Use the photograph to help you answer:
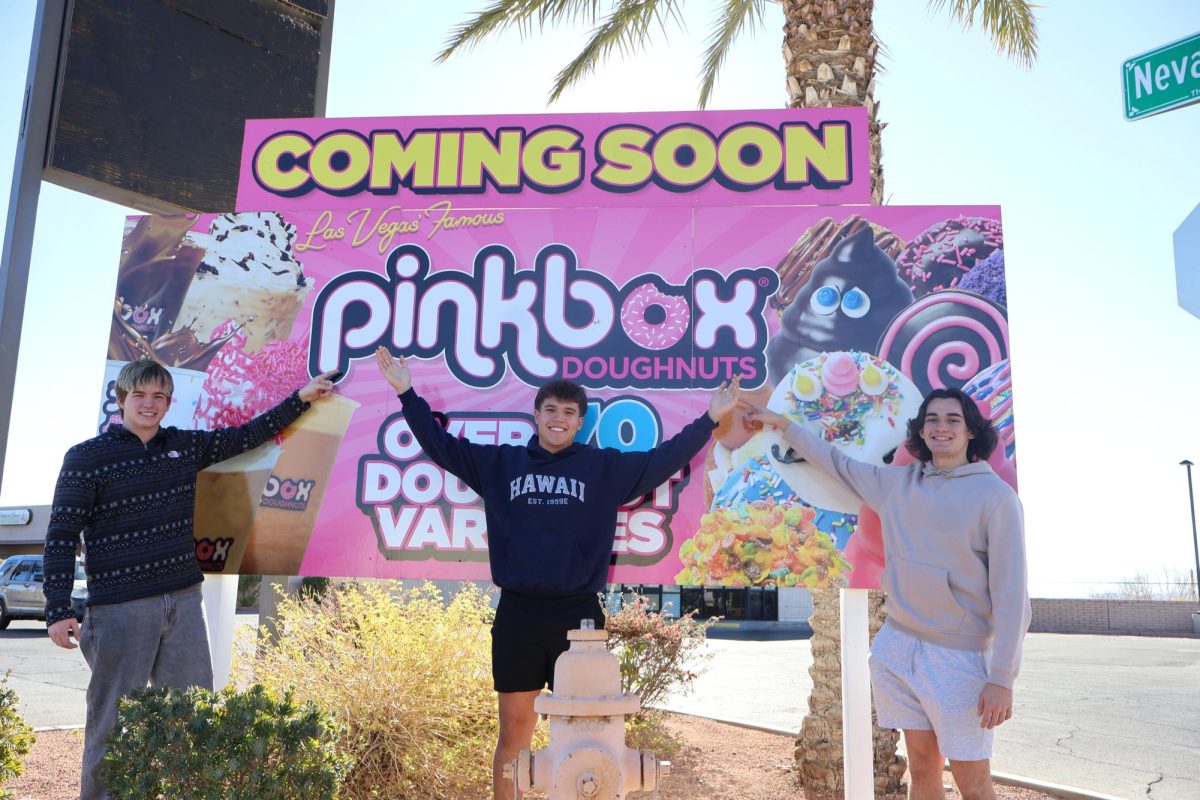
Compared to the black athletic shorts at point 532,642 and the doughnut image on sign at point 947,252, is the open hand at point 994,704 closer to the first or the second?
the black athletic shorts at point 532,642

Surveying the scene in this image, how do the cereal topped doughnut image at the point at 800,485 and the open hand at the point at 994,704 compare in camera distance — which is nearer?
the open hand at the point at 994,704

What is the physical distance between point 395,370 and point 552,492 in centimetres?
128

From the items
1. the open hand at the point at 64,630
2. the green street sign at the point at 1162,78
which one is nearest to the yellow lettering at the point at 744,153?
the green street sign at the point at 1162,78

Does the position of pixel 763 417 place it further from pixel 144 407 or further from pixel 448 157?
pixel 144 407

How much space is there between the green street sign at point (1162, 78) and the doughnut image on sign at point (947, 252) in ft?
3.70

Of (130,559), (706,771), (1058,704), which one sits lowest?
(1058,704)

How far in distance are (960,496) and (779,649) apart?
58.1 ft

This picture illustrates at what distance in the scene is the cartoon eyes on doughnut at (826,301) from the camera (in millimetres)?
4923

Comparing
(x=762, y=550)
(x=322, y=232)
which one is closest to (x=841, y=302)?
(x=762, y=550)

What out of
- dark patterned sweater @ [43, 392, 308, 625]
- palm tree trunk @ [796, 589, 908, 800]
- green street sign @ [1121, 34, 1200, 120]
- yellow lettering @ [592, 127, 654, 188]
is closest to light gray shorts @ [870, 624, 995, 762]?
palm tree trunk @ [796, 589, 908, 800]

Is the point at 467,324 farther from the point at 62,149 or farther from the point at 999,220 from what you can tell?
the point at 62,149

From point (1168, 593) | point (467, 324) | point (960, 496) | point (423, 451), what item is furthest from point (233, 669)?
point (1168, 593)

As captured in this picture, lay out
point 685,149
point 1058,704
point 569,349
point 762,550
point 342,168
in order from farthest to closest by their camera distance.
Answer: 1. point 1058,704
2. point 342,168
3. point 685,149
4. point 569,349
5. point 762,550

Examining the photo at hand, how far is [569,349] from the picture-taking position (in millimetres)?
5027
